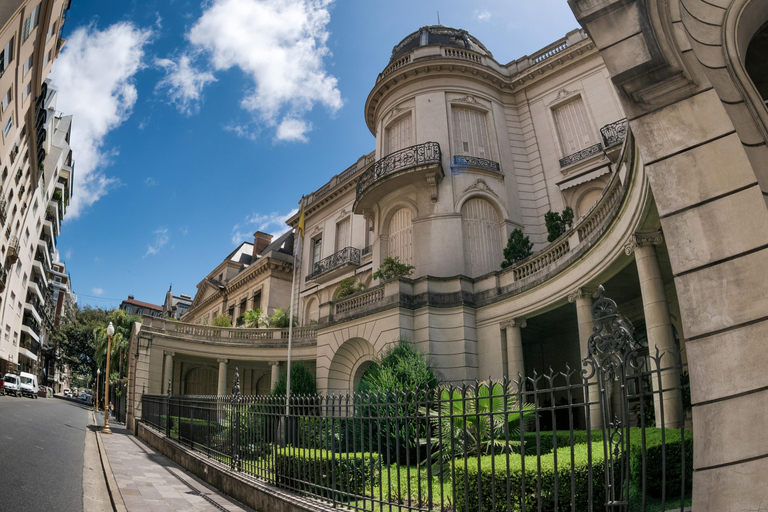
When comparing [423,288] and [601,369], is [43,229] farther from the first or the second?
[601,369]

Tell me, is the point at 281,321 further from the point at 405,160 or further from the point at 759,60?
the point at 759,60

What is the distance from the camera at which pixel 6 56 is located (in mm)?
27250

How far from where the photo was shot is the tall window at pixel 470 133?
19516 millimetres

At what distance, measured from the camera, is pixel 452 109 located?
20.2 m

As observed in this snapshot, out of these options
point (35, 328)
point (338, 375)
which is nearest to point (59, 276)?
point (35, 328)

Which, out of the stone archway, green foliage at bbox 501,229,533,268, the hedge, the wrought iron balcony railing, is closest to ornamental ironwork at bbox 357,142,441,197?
green foliage at bbox 501,229,533,268

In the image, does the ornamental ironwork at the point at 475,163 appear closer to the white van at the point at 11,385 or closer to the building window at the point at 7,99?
the building window at the point at 7,99

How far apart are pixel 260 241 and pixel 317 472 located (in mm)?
36095

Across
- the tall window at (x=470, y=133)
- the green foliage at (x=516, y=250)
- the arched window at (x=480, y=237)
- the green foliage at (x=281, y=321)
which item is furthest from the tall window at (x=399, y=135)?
the green foliage at (x=281, y=321)

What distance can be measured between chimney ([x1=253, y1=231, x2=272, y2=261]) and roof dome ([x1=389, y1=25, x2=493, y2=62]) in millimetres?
22348

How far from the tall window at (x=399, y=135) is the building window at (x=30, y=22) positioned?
77.6 ft

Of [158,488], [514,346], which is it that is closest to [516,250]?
[514,346]

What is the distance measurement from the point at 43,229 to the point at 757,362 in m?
70.5

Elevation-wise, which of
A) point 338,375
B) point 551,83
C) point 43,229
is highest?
point 43,229
